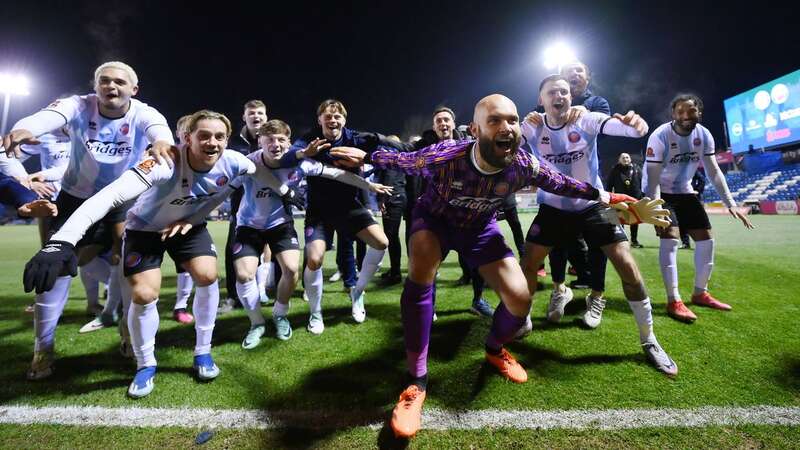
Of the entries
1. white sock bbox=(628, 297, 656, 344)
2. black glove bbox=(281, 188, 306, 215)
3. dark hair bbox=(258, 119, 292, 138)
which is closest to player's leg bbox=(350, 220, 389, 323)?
black glove bbox=(281, 188, 306, 215)

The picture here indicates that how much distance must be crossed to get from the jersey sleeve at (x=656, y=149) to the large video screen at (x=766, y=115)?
43739 millimetres

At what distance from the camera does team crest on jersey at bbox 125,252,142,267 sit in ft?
9.56

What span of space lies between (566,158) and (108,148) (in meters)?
4.48

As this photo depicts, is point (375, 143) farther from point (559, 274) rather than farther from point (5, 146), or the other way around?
point (5, 146)

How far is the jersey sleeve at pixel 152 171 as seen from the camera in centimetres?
264

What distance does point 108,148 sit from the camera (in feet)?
11.1

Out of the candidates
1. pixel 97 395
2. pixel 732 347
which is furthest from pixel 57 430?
pixel 732 347

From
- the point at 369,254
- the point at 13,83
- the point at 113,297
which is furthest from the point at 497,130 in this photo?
the point at 13,83

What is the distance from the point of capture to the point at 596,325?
3.81 metres

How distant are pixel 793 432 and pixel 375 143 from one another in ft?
13.9

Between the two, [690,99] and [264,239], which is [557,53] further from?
[264,239]

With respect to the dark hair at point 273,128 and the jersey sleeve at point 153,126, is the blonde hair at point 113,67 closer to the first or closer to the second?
the jersey sleeve at point 153,126

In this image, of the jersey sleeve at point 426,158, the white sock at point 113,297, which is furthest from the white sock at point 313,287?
the white sock at point 113,297

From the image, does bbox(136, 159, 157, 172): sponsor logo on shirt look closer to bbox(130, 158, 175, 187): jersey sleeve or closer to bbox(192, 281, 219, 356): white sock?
bbox(130, 158, 175, 187): jersey sleeve
